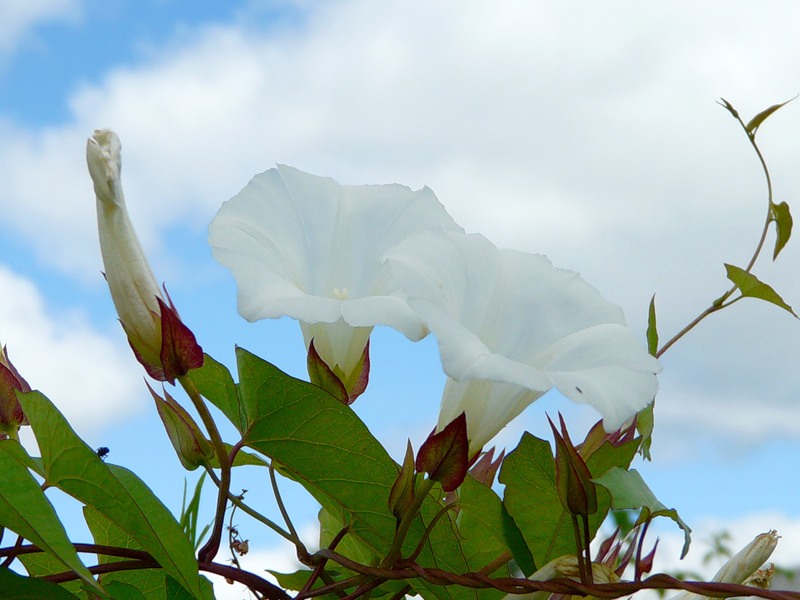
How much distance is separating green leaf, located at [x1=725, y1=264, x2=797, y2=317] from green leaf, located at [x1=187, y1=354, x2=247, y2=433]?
1.37ft

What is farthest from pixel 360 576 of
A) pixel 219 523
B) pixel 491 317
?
pixel 491 317

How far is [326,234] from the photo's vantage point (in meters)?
0.79

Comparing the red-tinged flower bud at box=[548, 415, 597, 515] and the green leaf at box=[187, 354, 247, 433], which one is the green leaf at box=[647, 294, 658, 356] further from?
the green leaf at box=[187, 354, 247, 433]

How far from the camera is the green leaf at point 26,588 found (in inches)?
23.9

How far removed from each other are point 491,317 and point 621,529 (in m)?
0.29

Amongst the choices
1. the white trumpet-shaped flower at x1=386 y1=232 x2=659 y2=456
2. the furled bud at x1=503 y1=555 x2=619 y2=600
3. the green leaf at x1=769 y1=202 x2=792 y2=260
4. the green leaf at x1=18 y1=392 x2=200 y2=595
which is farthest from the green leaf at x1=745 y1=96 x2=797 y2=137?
the green leaf at x1=18 y1=392 x2=200 y2=595

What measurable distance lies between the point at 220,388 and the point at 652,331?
1.27 feet

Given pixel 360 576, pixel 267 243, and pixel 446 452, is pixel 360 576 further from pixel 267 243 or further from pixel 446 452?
pixel 267 243

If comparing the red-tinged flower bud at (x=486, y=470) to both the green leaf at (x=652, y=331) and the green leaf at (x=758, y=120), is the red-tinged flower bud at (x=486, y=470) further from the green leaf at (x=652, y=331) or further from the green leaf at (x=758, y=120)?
the green leaf at (x=758, y=120)

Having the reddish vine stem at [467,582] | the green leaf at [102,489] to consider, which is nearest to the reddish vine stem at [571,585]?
the reddish vine stem at [467,582]

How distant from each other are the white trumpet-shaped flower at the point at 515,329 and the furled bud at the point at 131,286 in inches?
6.1

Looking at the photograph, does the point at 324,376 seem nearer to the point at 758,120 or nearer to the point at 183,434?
the point at 183,434

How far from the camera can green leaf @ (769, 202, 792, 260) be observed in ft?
2.84

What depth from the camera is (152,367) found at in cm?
66
